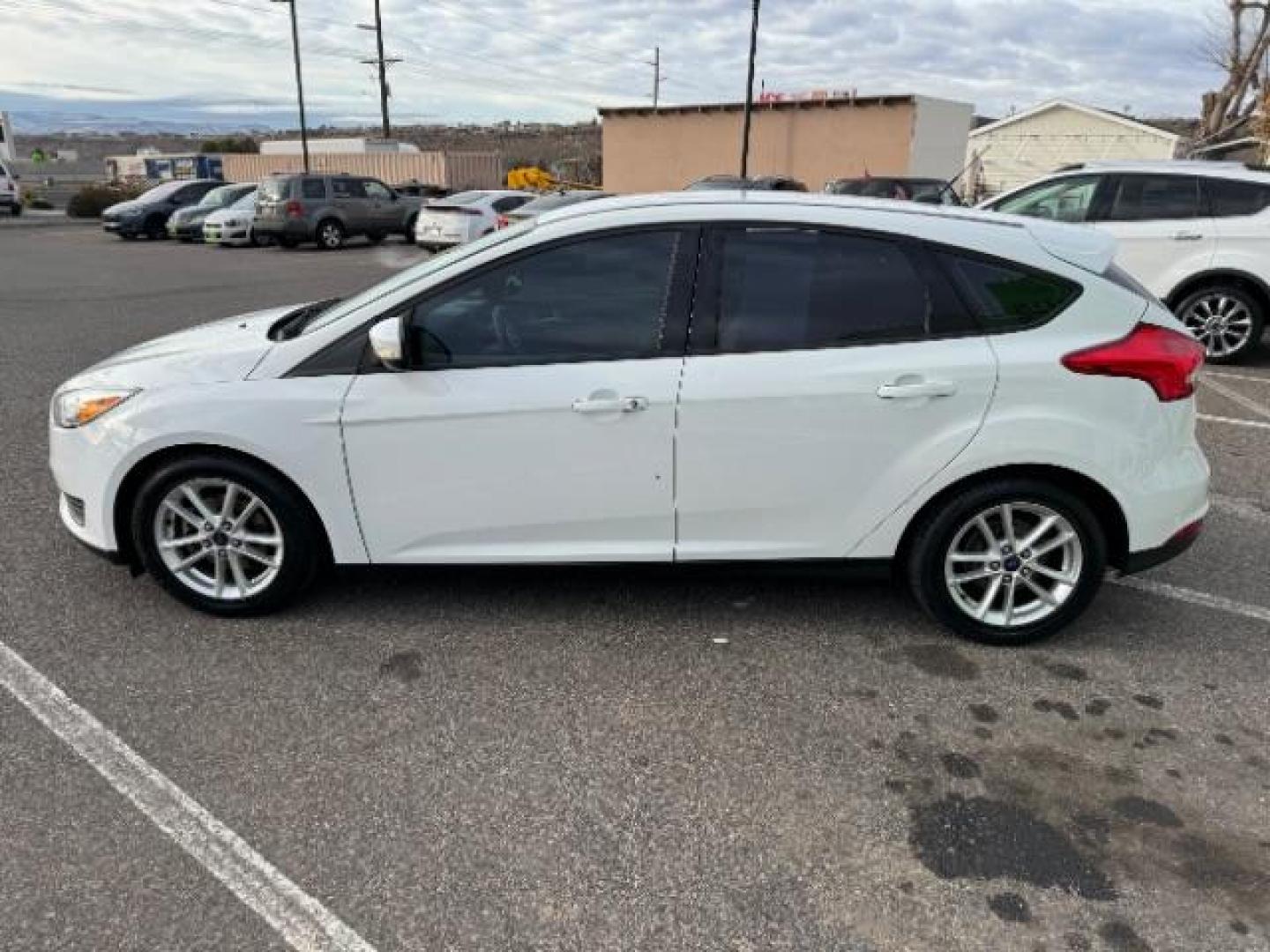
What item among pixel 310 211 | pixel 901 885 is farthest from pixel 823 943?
pixel 310 211

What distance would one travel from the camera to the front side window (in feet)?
29.7

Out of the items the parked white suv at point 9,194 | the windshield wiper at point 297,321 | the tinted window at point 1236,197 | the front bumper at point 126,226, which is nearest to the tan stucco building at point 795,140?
the front bumper at point 126,226

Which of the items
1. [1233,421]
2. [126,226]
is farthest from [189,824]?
[126,226]

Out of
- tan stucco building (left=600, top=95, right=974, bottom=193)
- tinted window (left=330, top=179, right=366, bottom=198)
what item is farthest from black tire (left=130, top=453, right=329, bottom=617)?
tan stucco building (left=600, top=95, right=974, bottom=193)

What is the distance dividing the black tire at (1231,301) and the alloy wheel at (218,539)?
26.5 feet

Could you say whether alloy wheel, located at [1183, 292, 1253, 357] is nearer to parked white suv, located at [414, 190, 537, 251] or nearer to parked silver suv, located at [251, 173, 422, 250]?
parked white suv, located at [414, 190, 537, 251]

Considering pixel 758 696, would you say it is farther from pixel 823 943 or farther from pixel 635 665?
pixel 823 943

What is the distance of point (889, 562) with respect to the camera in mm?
3711

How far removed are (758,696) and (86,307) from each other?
41.1ft

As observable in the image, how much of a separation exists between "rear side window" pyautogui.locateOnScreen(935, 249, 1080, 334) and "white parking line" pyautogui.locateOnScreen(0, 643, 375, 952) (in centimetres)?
283

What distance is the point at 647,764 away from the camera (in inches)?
117

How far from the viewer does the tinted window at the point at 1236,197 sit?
8398mm

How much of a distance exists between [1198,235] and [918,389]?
21.8 feet

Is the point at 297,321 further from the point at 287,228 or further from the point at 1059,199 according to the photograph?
the point at 287,228
